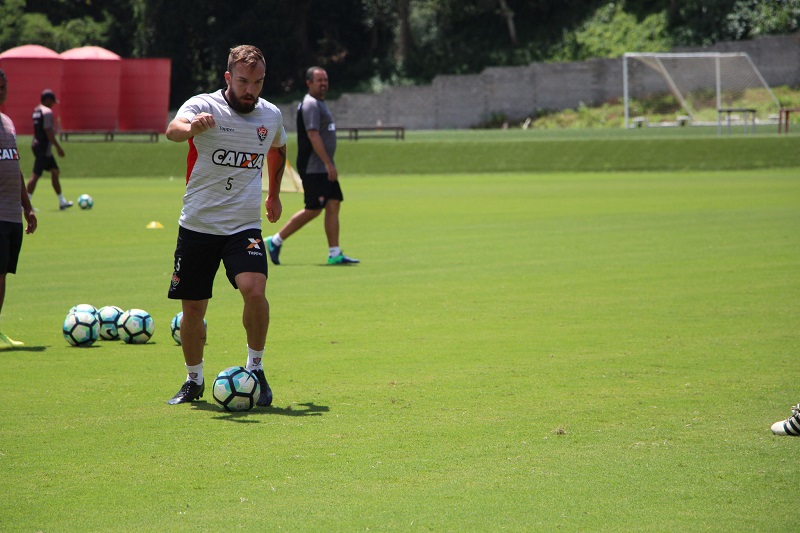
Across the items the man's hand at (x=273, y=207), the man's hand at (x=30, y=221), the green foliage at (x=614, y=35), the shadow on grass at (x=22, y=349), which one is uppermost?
the green foliage at (x=614, y=35)

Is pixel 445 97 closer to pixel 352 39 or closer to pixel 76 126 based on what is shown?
pixel 352 39

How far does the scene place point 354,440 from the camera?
20.1 feet

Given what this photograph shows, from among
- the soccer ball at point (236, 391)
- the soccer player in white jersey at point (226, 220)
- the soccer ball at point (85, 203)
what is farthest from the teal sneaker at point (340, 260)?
the soccer ball at point (85, 203)

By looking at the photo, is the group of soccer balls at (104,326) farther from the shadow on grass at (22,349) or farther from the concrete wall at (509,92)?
the concrete wall at (509,92)

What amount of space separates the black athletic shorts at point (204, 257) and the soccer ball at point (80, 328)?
2444mm

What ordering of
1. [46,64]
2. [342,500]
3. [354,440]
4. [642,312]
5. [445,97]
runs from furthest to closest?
[445,97]
[46,64]
[642,312]
[354,440]
[342,500]

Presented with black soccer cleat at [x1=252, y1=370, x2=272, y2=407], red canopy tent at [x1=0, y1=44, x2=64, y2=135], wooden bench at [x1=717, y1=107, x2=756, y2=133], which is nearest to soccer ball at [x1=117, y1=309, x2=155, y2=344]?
black soccer cleat at [x1=252, y1=370, x2=272, y2=407]

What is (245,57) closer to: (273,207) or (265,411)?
(273,207)

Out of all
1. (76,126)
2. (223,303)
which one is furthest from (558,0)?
(223,303)

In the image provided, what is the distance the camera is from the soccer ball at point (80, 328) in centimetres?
933

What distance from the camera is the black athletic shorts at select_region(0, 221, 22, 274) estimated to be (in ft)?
31.0

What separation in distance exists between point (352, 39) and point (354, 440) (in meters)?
74.2

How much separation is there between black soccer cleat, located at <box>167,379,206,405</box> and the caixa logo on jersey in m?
1.45

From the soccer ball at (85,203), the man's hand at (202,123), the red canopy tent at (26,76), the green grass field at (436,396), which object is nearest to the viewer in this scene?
the green grass field at (436,396)
